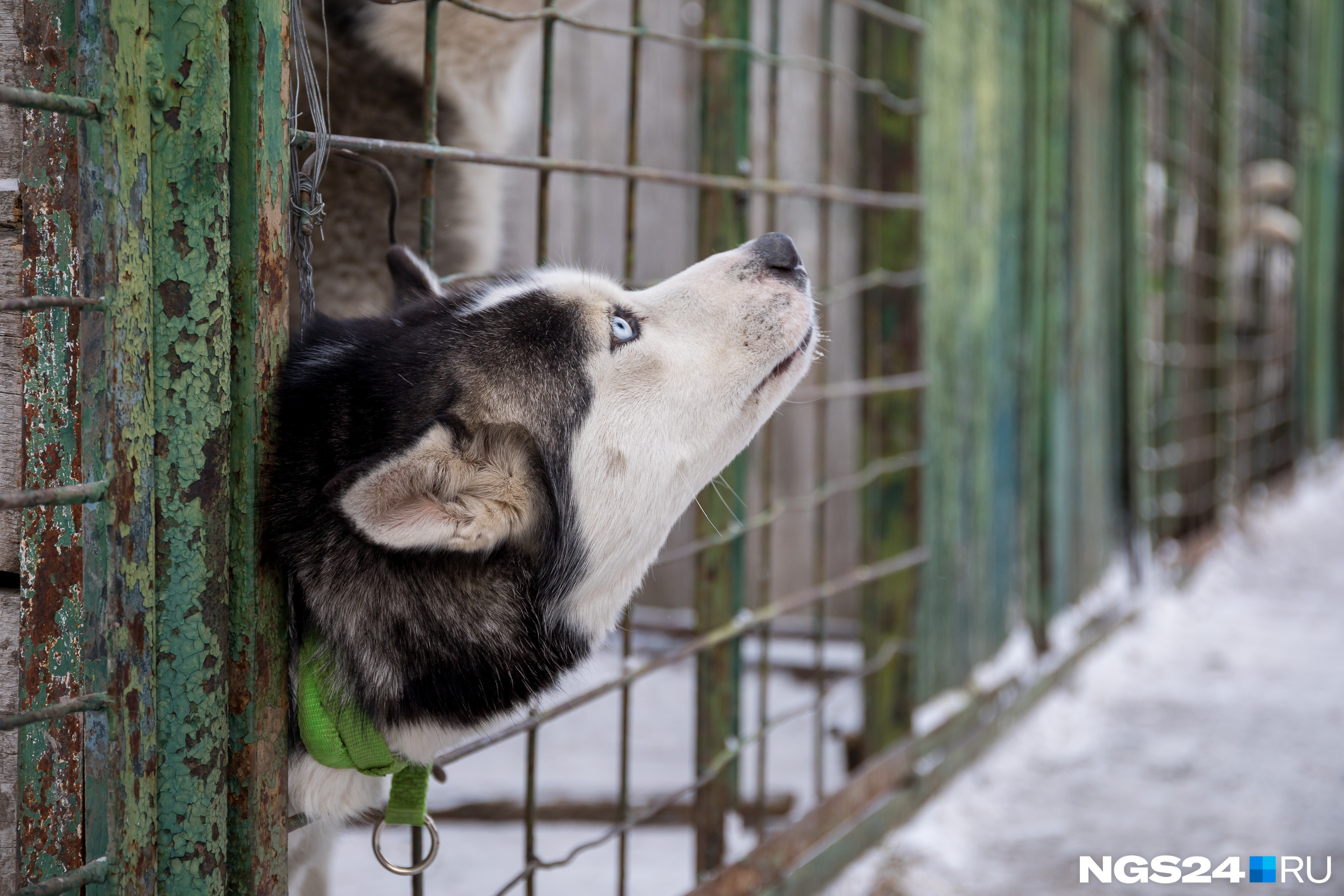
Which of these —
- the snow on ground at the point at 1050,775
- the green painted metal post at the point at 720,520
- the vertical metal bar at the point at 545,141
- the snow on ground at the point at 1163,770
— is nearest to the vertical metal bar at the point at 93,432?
the snow on ground at the point at 1050,775

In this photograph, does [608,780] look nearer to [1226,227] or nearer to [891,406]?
[891,406]

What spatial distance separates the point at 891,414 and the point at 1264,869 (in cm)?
164

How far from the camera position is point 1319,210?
379 inches

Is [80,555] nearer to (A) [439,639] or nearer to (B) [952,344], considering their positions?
(A) [439,639]

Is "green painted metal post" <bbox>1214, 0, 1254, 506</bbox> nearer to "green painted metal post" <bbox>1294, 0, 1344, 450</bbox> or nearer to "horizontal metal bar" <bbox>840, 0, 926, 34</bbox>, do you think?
"green painted metal post" <bbox>1294, 0, 1344, 450</bbox>

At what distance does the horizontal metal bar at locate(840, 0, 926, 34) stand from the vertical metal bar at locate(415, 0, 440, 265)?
1.64m

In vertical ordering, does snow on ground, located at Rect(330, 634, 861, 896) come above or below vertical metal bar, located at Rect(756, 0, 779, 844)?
below

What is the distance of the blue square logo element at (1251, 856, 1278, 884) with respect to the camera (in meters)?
3.06

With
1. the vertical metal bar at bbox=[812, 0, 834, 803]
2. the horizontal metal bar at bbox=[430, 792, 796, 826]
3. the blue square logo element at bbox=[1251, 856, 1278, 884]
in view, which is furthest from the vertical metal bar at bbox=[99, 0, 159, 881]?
the blue square logo element at bbox=[1251, 856, 1278, 884]

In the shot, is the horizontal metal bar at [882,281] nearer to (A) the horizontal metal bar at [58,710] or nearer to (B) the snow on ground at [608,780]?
(B) the snow on ground at [608,780]

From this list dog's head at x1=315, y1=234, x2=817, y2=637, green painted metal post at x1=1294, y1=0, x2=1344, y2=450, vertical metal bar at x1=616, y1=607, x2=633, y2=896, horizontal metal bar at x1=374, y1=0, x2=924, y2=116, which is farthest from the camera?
green painted metal post at x1=1294, y1=0, x2=1344, y2=450

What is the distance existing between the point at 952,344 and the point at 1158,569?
282cm

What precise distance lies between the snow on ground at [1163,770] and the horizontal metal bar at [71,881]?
2.15m

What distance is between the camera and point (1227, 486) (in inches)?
283
